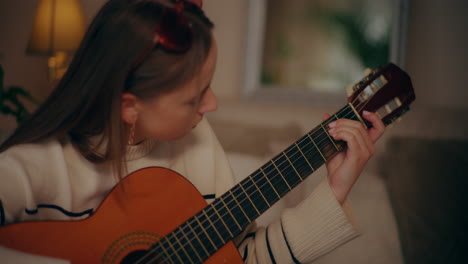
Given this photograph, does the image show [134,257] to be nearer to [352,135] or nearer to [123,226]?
[123,226]

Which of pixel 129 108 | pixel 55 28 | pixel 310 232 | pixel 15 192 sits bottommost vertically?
pixel 310 232

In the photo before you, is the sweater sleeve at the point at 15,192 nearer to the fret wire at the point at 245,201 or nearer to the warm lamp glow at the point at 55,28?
the fret wire at the point at 245,201

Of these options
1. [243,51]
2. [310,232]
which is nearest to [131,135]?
[310,232]

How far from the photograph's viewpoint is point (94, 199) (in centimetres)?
71

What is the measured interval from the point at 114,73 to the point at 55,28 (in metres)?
0.79

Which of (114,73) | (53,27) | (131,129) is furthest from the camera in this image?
(53,27)

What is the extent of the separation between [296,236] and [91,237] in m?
0.34

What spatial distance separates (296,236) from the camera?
27.8 inches

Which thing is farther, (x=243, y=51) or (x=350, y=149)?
(x=243, y=51)

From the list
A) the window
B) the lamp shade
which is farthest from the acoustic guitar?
the lamp shade

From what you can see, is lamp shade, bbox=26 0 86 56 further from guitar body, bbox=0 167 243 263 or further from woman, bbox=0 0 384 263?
guitar body, bbox=0 167 243 263

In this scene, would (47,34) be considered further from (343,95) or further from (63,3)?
(343,95)

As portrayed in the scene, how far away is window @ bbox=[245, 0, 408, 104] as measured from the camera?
1.25 metres

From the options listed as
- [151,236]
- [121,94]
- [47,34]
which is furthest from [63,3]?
[151,236]
